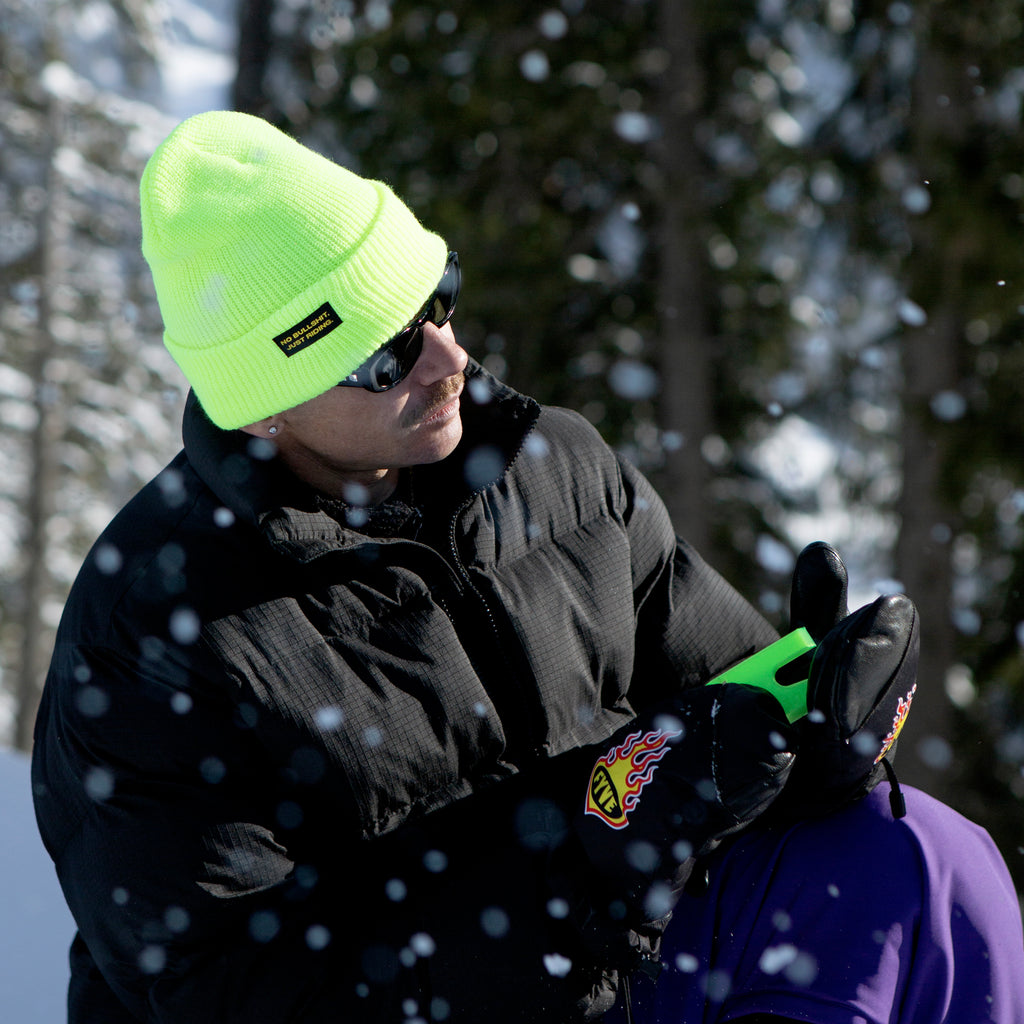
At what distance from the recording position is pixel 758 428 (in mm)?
6672

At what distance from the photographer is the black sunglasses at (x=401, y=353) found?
185cm

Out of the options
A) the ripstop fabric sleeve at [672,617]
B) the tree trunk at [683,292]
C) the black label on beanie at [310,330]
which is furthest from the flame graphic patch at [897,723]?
the tree trunk at [683,292]

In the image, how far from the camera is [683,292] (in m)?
6.18

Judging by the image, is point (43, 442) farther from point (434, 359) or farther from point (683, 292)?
point (434, 359)

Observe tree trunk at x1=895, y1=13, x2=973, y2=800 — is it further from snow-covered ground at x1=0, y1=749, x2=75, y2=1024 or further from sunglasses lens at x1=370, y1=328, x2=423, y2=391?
snow-covered ground at x1=0, y1=749, x2=75, y2=1024

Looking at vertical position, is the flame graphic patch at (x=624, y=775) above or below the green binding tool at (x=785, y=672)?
below

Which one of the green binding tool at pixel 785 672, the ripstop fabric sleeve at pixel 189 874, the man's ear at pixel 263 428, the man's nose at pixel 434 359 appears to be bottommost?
the ripstop fabric sleeve at pixel 189 874

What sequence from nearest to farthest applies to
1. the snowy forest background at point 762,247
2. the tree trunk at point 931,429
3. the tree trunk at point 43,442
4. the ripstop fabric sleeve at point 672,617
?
the ripstop fabric sleeve at point 672,617 → the tree trunk at point 931,429 → the snowy forest background at point 762,247 → the tree trunk at point 43,442

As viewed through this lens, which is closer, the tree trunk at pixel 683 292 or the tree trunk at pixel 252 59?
the tree trunk at pixel 683 292

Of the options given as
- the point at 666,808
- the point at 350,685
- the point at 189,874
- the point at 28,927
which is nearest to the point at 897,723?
the point at 666,808

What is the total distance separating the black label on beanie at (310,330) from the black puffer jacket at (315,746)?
0.19 meters

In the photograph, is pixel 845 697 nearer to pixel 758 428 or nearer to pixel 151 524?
pixel 151 524

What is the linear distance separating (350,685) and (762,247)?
5086 millimetres

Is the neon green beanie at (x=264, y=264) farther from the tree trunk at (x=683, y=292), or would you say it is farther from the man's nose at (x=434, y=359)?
the tree trunk at (x=683, y=292)
